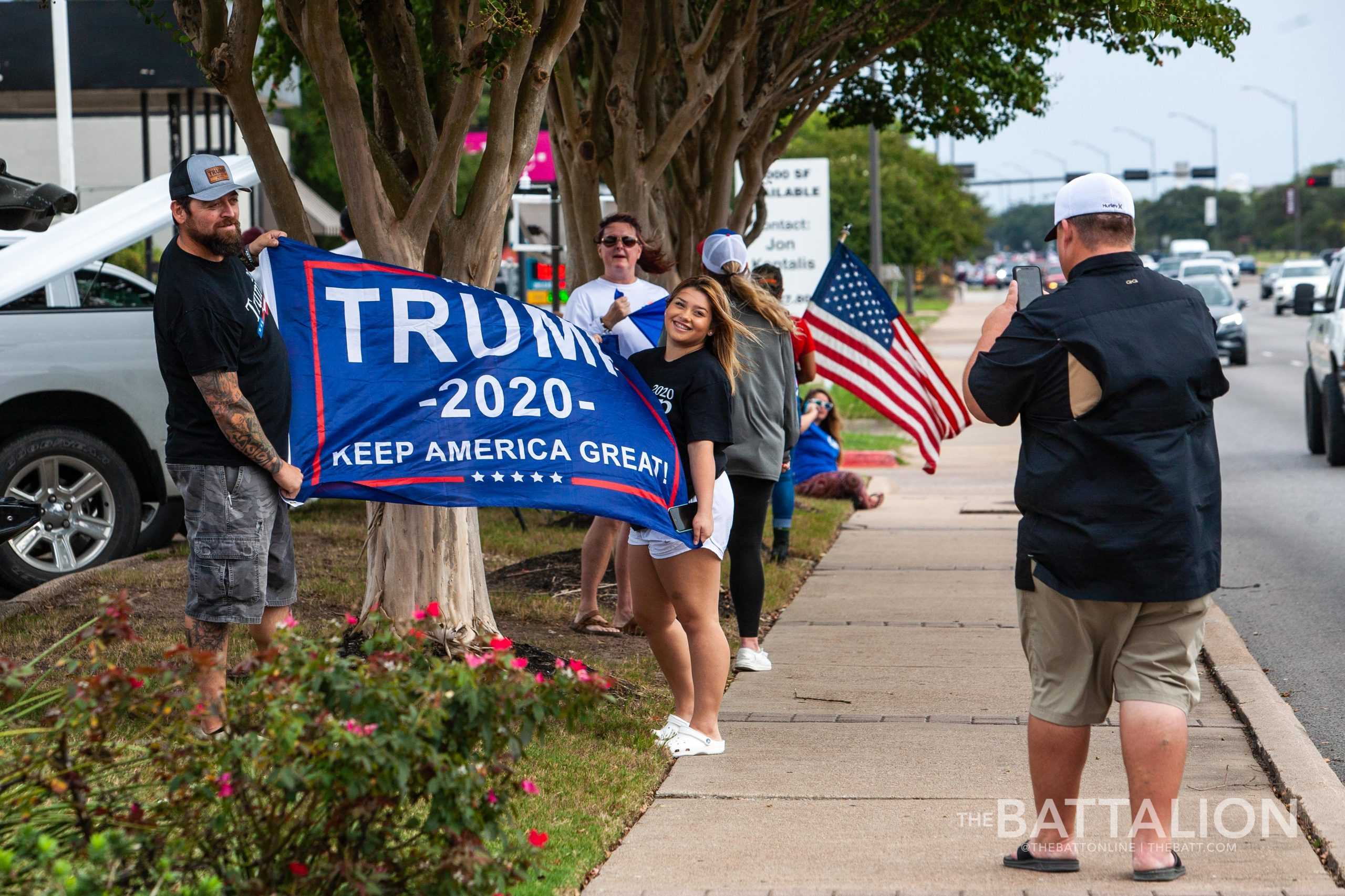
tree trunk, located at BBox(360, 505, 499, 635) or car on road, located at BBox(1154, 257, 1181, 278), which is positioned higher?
car on road, located at BBox(1154, 257, 1181, 278)

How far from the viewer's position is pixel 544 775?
5.23 meters

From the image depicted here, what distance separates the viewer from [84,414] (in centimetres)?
888

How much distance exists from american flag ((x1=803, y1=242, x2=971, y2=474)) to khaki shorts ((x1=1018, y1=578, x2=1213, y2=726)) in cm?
586

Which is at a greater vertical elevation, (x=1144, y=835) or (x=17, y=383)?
(x=17, y=383)

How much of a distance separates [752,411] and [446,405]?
1587 mm

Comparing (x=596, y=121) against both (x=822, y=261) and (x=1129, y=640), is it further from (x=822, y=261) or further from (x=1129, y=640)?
(x=822, y=261)

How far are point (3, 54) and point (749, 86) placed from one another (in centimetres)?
930

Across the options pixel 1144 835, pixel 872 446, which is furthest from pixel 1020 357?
pixel 872 446

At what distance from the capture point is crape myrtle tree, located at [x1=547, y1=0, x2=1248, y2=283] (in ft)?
32.6

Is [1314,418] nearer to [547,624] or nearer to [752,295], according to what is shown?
[547,624]

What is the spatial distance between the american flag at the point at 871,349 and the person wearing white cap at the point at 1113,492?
5779mm

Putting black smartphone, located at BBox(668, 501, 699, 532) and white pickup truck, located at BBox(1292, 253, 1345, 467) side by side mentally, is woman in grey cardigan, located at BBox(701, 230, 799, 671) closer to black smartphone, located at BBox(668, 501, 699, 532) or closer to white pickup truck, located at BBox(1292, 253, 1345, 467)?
black smartphone, located at BBox(668, 501, 699, 532)

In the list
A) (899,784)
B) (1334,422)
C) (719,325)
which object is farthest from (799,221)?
(899,784)

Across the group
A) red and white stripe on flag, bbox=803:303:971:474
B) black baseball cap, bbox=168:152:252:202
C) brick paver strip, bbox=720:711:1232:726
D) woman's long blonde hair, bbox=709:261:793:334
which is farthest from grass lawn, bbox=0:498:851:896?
black baseball cap, bbox=168:152:252:202
